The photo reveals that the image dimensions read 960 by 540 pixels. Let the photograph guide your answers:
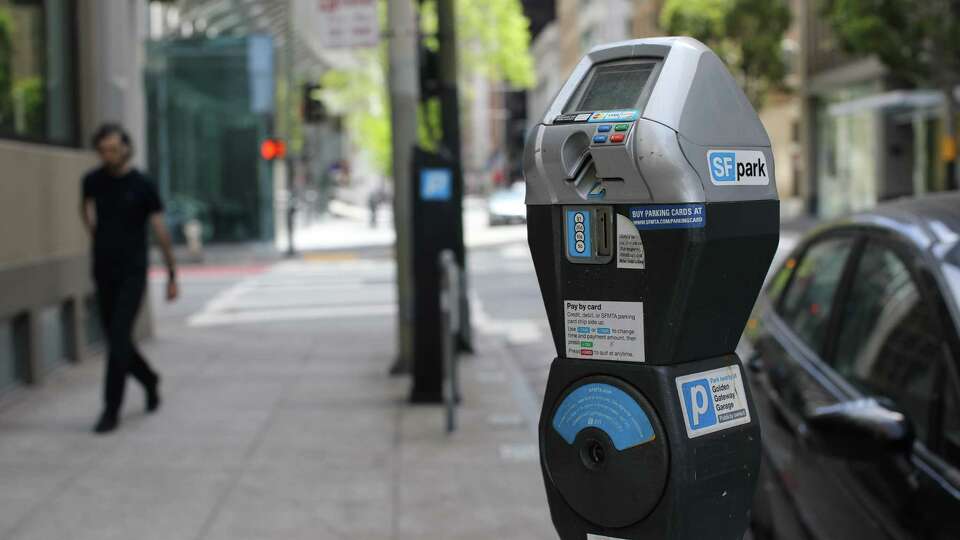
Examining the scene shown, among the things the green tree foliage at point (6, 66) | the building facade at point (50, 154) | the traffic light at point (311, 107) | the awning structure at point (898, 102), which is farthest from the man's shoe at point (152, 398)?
the awning structure at point (898, 102)

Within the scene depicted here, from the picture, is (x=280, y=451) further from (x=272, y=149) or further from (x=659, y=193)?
(x=272, y=149)

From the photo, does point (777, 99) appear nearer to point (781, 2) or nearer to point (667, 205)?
point (781, 2)

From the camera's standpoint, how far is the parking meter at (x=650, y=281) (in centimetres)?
218

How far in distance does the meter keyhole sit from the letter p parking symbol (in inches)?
6.9

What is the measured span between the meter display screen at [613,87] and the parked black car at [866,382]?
121 cm

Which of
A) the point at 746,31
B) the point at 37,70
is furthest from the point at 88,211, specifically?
the point at 746,31

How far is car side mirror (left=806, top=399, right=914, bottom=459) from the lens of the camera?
2990 mm

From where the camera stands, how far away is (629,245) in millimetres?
2219

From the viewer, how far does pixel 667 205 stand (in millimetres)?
2162

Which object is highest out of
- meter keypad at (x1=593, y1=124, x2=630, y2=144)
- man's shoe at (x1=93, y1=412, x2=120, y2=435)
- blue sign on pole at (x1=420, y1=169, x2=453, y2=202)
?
meter keypad at (x1=593, y1=124, x2=630, y2=144)

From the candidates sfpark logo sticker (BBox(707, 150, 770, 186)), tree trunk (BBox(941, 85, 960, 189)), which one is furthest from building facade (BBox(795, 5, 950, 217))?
sfpark logo sticker (BBox(707, 150, 770, 186))

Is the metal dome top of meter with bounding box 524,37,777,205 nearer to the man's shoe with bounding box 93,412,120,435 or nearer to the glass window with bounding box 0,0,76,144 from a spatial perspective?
the man's shoe with bounding box 93,412,120,435

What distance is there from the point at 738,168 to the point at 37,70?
28.4 ft

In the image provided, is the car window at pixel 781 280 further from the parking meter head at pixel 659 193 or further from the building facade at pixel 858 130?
the building facade at pixel 858 130
